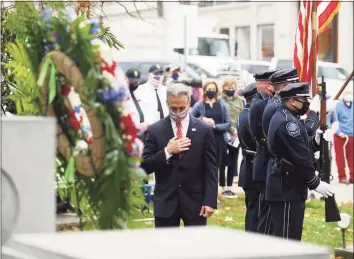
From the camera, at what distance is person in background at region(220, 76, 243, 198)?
17922mm

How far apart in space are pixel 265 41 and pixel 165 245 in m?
46.3

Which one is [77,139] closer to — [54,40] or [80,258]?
[54,40]

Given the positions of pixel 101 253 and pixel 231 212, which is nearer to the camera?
pixel 101 253

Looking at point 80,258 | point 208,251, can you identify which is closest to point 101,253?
point 80,258

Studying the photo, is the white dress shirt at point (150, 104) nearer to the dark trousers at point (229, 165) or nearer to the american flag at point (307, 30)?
the dark trousers at point (229, 165)

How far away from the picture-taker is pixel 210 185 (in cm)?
978

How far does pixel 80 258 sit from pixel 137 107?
11.7m

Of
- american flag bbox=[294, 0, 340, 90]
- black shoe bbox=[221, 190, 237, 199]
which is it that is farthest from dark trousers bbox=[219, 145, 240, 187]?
american flag bbox=[294, 0, 340, 90]

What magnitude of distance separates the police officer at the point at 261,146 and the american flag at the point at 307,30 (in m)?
1.85

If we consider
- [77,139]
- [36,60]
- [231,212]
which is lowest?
[231,212]

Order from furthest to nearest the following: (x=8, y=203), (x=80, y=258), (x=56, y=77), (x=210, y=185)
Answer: (x=210, y=185) → (x=56, y=77) → (x=8, y=203) → (x=80, y=258)

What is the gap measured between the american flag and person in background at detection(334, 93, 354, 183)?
27.2 ft

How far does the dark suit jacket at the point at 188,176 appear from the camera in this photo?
979cm

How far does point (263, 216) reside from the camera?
38.1ft
